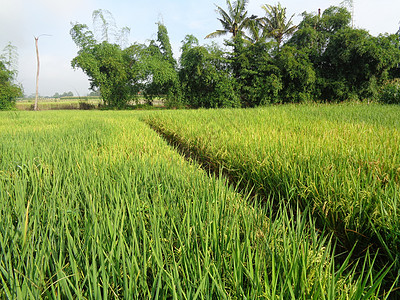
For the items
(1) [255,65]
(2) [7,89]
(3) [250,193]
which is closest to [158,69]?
(1) [255,65]

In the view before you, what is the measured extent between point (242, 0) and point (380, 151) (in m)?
20.0

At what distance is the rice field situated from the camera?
25.1 inches

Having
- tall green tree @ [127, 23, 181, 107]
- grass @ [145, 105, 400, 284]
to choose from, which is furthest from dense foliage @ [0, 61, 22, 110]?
grass @ [145, 105, 400, 284]

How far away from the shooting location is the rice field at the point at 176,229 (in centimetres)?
64

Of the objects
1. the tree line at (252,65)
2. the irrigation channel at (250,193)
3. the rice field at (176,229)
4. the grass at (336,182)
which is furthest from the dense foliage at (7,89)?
the grass at (336,182)

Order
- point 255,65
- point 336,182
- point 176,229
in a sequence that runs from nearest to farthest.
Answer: point 176,229
point 336,182
point 255,65

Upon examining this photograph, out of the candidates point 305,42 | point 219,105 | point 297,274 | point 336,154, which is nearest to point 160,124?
point 336,154

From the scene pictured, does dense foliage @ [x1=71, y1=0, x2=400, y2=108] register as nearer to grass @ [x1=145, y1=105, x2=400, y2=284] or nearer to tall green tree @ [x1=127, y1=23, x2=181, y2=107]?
tall green tree @ [x1=127, y1=23, x2=181, y2=107]

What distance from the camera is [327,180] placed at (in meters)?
1.52

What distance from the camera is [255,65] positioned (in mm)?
16469

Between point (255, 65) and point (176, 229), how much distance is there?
56.8ft

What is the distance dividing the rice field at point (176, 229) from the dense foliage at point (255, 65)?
14215mm

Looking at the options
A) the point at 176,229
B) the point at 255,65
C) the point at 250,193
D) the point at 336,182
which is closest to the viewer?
the point at 176,229

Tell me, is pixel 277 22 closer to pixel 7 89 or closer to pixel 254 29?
pixel 254 29
